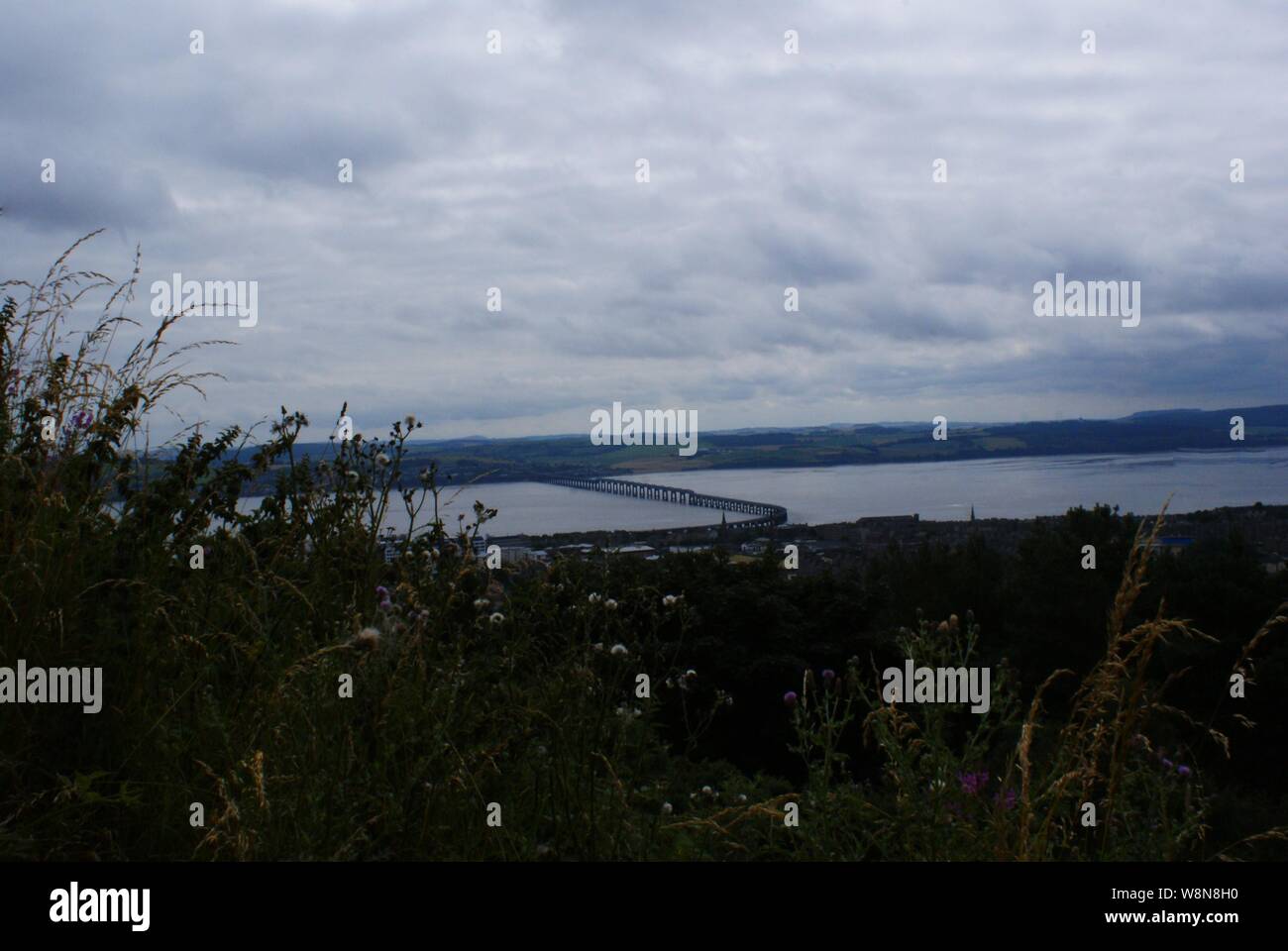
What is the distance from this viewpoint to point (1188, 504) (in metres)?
5.86

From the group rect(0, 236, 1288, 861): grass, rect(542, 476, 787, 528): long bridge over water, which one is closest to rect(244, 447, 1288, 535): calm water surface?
rect(542, 476, 787, 528): long bridge over water

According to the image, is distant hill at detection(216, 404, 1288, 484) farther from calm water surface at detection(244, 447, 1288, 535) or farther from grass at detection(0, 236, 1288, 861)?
grass at detection(0, 236, 1288, 861)

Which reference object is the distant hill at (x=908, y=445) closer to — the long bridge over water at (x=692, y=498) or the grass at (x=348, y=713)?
the long bridge over water at (x=692, y=498)

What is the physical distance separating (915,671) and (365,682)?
1.67 meters

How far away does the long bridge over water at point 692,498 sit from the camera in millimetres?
8977

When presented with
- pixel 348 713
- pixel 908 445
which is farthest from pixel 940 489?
pixel 348 713

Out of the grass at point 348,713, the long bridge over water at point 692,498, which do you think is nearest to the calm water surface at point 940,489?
the long bridge over water at point 692,498

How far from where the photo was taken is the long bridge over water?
898 cm

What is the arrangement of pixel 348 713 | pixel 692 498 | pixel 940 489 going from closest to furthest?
pixel 348 713 → pixel 940 489 → pixel 692 498

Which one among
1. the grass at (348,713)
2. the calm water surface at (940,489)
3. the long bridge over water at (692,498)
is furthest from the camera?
the long bridge over water at (692,498)

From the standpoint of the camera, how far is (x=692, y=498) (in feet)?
31.3

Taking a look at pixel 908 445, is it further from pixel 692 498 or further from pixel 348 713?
pixel 348 713
